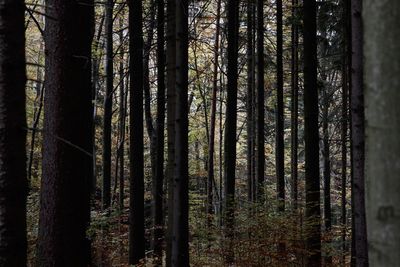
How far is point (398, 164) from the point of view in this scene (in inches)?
38.9

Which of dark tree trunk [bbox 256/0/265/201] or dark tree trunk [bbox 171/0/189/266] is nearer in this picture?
dark tree trunk [bbox 171/0/189/266]

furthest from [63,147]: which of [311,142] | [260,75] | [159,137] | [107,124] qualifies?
[260,75]

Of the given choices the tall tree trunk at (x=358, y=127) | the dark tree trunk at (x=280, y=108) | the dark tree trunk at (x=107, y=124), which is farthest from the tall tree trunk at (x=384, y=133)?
the dark tree trunk at (x=280, y=108)

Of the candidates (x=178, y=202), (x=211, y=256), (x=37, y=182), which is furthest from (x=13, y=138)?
(x=37, y=182)

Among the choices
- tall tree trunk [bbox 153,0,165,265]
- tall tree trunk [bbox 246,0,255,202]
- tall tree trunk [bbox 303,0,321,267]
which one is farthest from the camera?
tall tree trunk [bbox 246,0,255,202]

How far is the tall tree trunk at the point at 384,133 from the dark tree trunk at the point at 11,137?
123 inches

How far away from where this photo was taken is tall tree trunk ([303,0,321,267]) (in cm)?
931

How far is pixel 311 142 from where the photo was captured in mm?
9617

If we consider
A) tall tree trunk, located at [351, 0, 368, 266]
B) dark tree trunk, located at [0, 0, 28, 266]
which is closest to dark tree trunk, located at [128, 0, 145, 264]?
tall tree trunk, located at [351, 0, 368, 266]

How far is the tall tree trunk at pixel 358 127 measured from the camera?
5594 mm

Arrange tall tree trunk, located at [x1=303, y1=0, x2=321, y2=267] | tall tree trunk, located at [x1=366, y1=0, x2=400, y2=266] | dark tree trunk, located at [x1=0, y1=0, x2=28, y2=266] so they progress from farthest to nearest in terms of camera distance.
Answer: tall tree trunk, located at [x1=303, y1=0, x2=321, y2=267], dark tree trunk, located at [x1=0, y1=0, x2=28, y2=266], tall tree trunk, located at [x1=366, y1=0, x2=400, y2=266]

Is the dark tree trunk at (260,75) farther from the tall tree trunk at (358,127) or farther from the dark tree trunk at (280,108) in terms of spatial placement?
the tall tree trunk at (358,127)

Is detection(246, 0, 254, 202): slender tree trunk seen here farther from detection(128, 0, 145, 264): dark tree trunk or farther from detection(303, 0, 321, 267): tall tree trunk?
detection(128, 0, 145, 264): dark tree trunk

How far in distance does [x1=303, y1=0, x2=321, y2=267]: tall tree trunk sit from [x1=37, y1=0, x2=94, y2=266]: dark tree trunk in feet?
16.9
